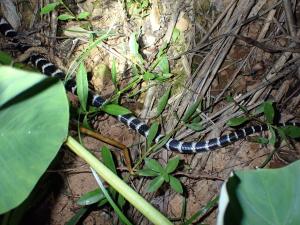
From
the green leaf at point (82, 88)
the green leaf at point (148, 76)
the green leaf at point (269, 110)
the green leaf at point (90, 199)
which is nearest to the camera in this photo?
the green leaf at point (90, 199)

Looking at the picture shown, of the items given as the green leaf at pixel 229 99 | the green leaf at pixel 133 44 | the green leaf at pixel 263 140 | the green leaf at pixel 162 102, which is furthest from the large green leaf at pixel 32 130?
the green leaf at pixel 263 140

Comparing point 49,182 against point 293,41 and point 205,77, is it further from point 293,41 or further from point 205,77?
point 293,41

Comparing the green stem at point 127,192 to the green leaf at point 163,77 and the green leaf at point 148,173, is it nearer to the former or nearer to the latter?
the green leaf at point 148,173

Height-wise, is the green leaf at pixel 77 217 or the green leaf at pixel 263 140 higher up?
the green leaf at pixel 263 140

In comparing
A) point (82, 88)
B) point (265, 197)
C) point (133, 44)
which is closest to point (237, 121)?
point (133, 44)

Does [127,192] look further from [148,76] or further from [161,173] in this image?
[148,76]

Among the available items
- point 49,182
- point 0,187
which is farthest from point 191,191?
point 0,187
